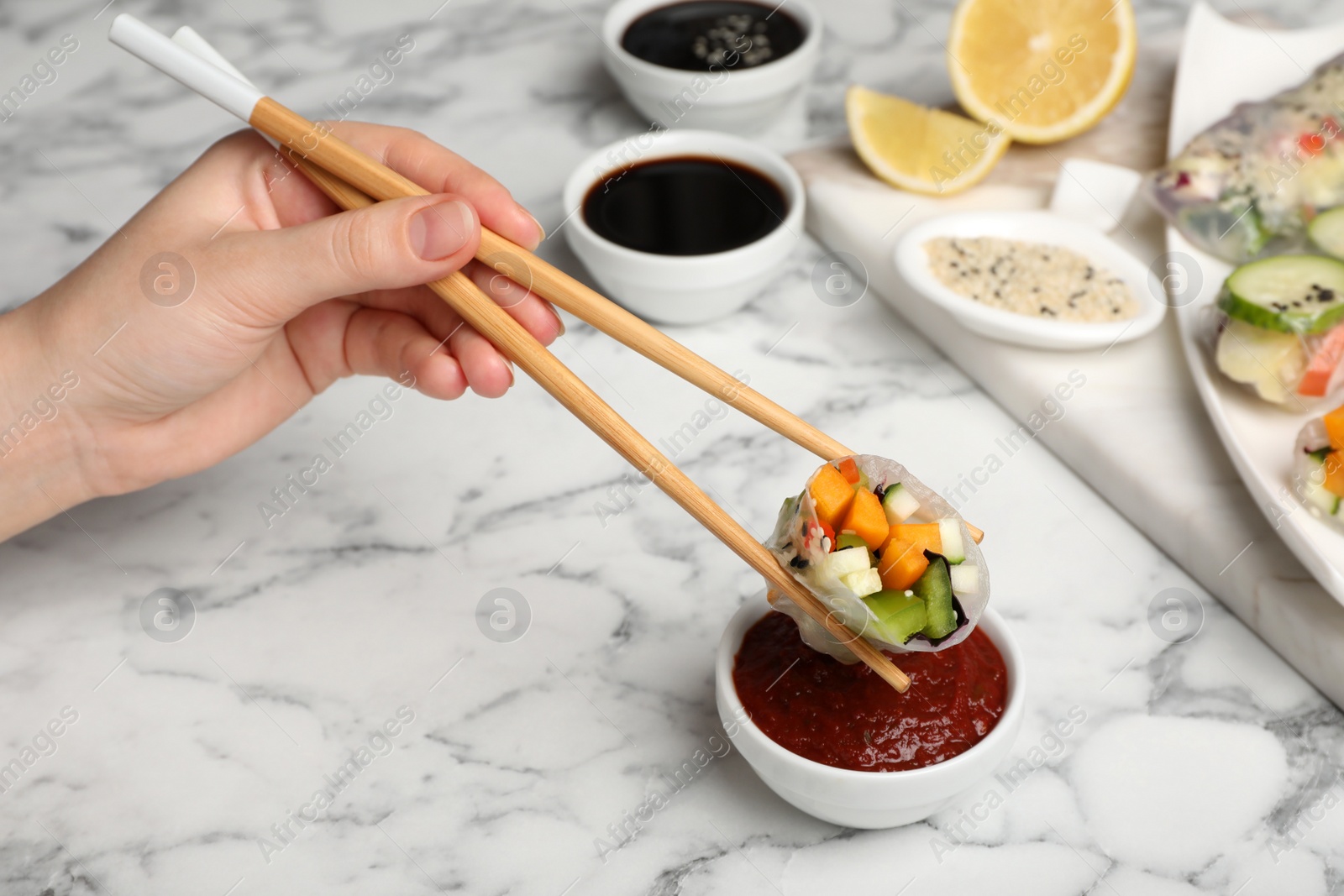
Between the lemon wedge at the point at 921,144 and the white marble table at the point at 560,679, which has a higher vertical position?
the lemon wedge at the point at 921,144

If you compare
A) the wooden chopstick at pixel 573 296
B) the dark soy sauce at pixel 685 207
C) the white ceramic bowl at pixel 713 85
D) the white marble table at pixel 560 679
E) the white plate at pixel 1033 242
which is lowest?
the white marble table at pixel 560 679

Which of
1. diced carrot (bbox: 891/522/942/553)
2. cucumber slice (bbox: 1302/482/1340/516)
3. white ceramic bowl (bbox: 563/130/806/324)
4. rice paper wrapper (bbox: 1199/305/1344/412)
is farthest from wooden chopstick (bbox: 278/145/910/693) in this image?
rice paper wrapper (bbox: 1199/305/1344/412)

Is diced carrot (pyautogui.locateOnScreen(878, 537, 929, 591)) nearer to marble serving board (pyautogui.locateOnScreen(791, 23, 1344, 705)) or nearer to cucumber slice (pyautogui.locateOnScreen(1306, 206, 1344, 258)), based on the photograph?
marble serving board (pyautogui.locateOnScreen(791, 23, 1344, 705))

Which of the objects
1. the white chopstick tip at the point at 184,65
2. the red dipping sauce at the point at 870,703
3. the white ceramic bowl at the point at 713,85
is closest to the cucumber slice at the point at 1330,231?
the white ceramic bowl at the point at 713,85

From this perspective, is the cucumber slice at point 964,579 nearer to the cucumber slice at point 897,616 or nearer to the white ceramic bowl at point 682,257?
the cucumber slice at point 897,616

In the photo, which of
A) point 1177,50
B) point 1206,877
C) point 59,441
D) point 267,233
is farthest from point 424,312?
point 1177,50

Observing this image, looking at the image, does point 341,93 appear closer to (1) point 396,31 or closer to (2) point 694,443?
(1) point 396,31
